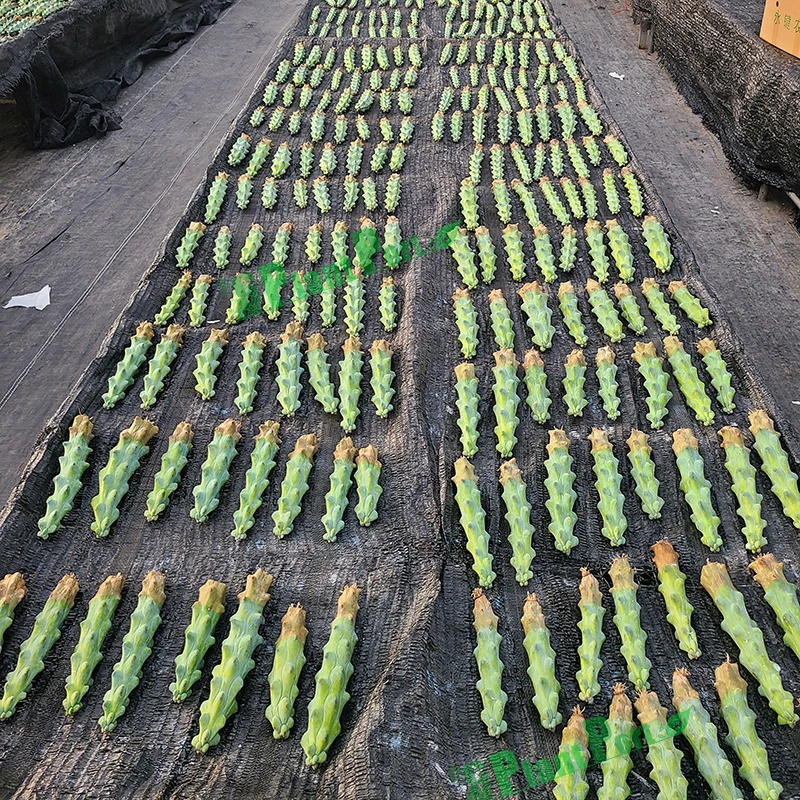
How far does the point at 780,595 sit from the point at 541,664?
1.13 metres

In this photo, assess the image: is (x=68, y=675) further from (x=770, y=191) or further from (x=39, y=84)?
(x=39, y=84)

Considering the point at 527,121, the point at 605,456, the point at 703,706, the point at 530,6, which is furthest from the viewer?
the point at 530,6

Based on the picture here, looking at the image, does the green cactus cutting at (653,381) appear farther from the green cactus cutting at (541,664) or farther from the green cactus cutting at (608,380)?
the green cactus cutting at (541,664)

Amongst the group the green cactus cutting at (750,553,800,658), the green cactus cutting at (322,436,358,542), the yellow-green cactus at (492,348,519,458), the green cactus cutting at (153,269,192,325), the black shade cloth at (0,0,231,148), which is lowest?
the green cactus cutting at (750,553,800,658)

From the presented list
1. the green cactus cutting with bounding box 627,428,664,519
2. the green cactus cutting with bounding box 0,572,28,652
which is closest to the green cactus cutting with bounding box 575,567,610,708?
the green cactus cutting with bounding box 627,428,664,519

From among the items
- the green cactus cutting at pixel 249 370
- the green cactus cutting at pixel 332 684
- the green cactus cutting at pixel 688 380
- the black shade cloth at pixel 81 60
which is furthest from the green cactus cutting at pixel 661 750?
the black shade cloth at pixel 81 60

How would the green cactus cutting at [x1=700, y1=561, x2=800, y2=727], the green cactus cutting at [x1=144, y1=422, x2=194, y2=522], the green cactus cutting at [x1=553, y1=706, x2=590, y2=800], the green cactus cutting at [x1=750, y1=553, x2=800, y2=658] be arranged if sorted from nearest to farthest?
1. the green cactus cutting at [x1=553, y1=706, x2=590, y2=800]
2. the green cactus cutting at [x1=700, y1=561, x2=800, y2=727]
3. the green cactus cutting at [x1=750, y1=553, x2=800, y2=658]
4. the green cactus cutting at [x1=144, y1=422, x2=194, y2=522]

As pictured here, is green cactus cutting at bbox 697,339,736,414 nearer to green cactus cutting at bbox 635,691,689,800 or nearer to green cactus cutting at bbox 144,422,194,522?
green cactus cutting at bbox 635,691,689,800

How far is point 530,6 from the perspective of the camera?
35.4ft

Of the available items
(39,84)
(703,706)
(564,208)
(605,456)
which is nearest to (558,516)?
(605,456)

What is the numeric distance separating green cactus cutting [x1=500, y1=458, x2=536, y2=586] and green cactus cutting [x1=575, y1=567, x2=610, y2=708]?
27cm

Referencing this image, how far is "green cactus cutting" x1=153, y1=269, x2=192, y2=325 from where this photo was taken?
197 inches

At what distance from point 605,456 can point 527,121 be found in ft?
14.6

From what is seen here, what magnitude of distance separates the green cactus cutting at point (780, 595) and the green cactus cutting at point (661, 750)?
70 centimetres
